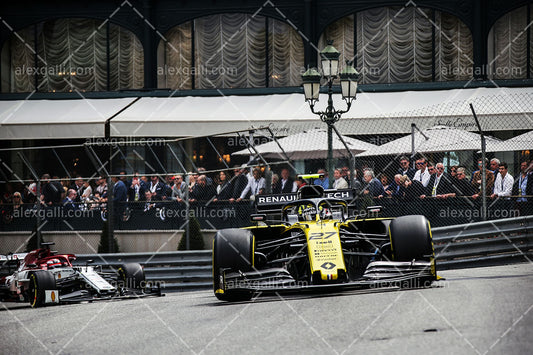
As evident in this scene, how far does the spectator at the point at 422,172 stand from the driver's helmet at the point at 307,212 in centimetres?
368

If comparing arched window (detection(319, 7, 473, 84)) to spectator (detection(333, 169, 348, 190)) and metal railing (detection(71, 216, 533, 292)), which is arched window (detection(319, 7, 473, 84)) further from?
metal railing (detection(71, 216, 533, 292))

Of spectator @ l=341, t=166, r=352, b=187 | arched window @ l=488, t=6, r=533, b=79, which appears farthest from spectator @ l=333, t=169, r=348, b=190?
arched window @ l=488, t=6, r=533, b=79

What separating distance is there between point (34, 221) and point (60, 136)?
7.96 meters

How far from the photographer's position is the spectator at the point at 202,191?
53.8ft

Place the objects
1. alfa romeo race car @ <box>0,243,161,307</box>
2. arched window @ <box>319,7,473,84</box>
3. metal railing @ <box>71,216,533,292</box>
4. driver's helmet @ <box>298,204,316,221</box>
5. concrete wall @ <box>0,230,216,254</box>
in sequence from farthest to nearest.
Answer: arched window @ <box>319,7,473,84</box> < concrete wall @ <box>0,230,216,254</box> < alfa romeo race car @ <box>0,243,161,307</box> < metal railing @ <box>71,216,533,292</box> < driver's helmet @ <box>298,204,316,221</box>

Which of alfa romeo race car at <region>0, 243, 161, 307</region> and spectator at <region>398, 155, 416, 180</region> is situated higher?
spectator at <region>398, 155, 416, 180</region>

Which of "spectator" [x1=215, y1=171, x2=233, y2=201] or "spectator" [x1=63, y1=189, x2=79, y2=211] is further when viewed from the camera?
"spectator" [x1=63, y1=189, x2=79, y2=211]

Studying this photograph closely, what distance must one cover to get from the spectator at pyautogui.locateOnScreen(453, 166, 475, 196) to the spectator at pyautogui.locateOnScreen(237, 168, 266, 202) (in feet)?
12.4

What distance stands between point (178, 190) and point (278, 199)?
18.3 ft

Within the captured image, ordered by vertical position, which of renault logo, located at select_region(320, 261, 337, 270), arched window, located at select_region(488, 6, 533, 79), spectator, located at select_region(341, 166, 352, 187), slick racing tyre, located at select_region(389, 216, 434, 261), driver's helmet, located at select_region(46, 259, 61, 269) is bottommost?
driver's helmet, located at select_region(46, 259, 61, 269)

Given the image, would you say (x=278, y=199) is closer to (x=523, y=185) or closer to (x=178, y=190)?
(x=523, y=185)

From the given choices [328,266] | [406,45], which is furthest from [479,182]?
[406,45]

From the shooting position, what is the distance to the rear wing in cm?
1162

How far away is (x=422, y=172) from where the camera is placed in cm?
1444
